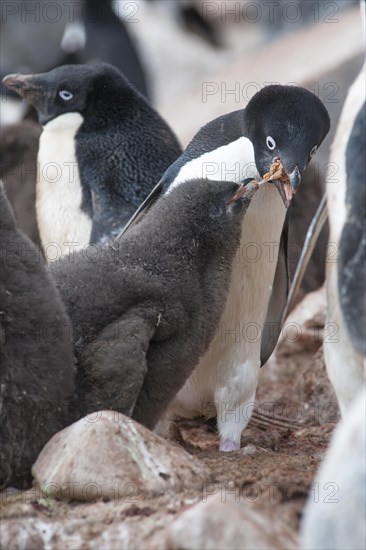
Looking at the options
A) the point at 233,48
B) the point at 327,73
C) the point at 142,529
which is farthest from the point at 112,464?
the point at 233,48

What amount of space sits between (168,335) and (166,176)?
0.86m

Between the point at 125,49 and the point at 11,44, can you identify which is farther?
the point at 11,44

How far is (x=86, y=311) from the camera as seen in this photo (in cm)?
333

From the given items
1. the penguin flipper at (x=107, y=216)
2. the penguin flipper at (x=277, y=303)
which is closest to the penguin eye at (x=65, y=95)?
the penguin flipper at (x=107, y=216)

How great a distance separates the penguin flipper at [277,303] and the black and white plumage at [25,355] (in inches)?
55.0

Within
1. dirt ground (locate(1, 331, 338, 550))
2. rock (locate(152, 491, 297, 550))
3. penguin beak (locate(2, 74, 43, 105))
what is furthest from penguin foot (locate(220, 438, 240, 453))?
penguin beak (locate(2, 74, 43, 105))

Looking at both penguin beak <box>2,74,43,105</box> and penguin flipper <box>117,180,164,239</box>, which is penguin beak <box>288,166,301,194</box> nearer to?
penguin flipper <box>117,180,164,239</box>

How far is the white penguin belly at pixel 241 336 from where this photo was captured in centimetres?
404

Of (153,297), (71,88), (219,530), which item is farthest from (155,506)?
(71,88)

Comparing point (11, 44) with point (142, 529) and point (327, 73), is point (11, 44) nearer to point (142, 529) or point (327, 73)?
point (327, 73)

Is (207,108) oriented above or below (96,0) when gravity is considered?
below

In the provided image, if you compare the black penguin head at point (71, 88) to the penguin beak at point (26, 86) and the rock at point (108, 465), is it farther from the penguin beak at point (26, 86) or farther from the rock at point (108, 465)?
the rock at point (108, 465)

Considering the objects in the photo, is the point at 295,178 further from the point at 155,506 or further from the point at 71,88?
the point at 71,88

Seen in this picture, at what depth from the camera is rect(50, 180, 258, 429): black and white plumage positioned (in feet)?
10.6
